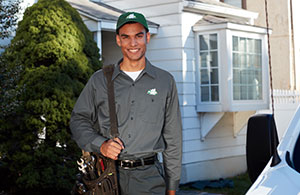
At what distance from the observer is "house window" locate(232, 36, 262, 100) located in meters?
9.77

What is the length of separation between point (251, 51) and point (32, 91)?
554 cm

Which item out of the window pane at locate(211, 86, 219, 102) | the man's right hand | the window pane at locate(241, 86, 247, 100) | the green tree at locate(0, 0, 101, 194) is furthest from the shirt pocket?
the window pane at locate(241, 86, 247, 100)

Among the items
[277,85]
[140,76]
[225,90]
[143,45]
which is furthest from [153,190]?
[277,85]

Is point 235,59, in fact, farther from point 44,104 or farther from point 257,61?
point 44,104

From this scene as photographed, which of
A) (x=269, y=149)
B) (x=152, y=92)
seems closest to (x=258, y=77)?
(x=152, y=92)

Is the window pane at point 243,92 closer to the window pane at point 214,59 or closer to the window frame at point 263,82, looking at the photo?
the window frame at point 263,82

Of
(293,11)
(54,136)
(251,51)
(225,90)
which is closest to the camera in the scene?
(54,136)

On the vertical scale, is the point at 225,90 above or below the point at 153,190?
above

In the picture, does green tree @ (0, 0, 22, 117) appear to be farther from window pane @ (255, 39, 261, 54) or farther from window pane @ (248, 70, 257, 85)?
window pane @ (255, 39, 261, 54)

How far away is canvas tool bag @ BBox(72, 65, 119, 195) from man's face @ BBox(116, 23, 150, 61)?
0.66ft

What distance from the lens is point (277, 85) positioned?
14.4 meters

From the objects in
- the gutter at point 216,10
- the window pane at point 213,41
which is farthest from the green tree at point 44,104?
the window pane at point 213,41

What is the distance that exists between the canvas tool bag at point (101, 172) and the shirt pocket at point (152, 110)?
191 millimetres

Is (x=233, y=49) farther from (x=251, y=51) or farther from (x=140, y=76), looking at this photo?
(x=140, y=76)
